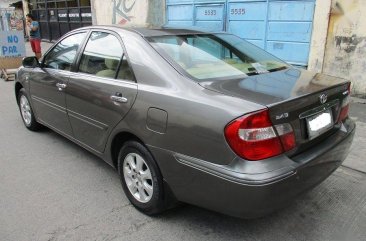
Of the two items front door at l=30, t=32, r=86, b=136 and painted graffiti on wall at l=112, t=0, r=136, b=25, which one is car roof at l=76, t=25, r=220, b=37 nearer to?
front door at l=30, t=32, r=86, b=136

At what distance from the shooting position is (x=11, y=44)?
391 inches

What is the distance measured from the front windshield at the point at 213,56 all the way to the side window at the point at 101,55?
1.34 ft

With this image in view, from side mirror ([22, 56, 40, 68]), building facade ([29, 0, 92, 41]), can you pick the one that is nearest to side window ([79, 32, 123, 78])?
side mirror ([22, 56, 40, 68])

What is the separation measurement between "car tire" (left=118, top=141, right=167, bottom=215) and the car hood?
2.55ft

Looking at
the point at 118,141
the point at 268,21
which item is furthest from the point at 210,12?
the point at 118,141

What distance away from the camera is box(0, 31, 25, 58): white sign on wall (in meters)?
9.73

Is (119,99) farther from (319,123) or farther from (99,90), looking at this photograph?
(319,123)

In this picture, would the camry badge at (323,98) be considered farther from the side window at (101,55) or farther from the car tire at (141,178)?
the side window at (101,55)

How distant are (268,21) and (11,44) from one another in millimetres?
6958

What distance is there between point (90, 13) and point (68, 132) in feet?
39.5

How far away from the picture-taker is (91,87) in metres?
3.42

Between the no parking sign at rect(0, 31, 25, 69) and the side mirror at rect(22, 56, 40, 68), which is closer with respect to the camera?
the side mirror at rect(22, 56, 40, 68)

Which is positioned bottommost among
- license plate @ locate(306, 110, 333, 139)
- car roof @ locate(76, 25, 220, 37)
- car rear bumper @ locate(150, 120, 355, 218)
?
car rear bumper @ locate(150, 120, 355, 218)

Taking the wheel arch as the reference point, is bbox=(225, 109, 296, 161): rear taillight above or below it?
above
